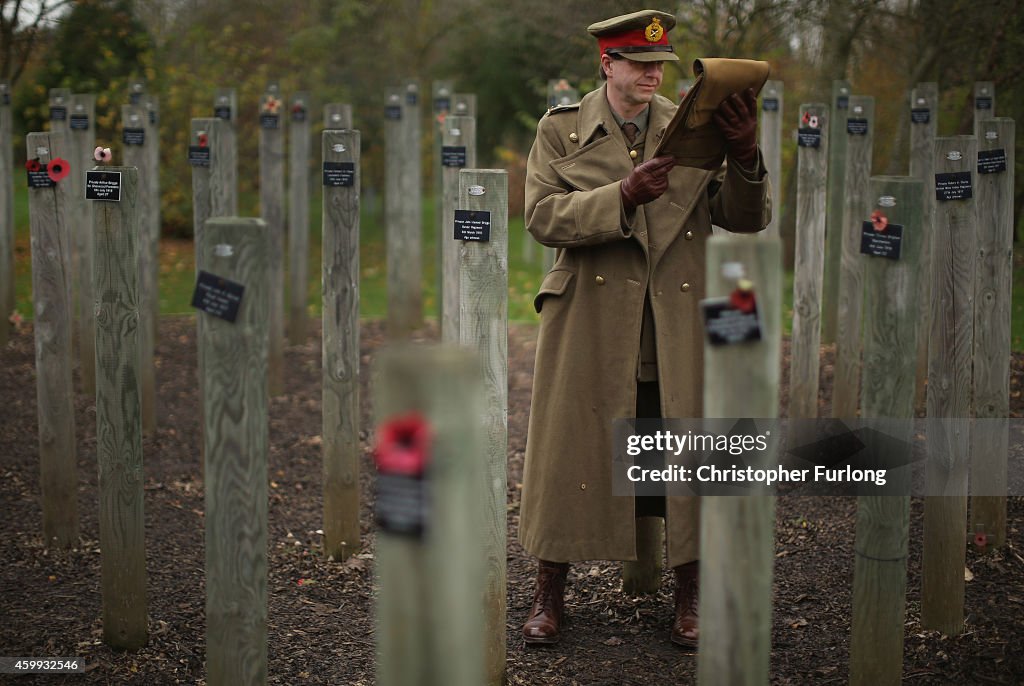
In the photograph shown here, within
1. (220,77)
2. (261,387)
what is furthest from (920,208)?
(220,77)

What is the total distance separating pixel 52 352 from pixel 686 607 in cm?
282

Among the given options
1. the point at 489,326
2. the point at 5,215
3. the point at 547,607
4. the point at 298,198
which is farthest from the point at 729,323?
the point at 5,215

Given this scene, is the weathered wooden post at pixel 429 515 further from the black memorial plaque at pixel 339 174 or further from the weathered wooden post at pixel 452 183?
the weathered wooden post at pixel 452 183

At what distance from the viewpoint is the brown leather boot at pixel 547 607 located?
410 centimetres

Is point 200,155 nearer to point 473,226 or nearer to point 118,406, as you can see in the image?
point 118,406

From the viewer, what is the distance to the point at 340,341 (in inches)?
197

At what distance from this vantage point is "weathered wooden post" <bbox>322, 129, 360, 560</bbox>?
4930 mm

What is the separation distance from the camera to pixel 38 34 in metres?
12.7

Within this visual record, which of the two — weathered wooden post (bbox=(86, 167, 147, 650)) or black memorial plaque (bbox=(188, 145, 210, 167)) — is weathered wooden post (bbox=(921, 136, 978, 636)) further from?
black memorial plaque (bbox=(188, 145, 210, 167))

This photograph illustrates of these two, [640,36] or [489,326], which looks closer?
[489,326]

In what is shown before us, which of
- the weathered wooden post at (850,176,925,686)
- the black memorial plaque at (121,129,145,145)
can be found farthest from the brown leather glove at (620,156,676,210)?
the black memorial plaque at (121,129,145,145)

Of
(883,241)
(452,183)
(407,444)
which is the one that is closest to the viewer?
(407,444)

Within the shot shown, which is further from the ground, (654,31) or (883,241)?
(654,31)

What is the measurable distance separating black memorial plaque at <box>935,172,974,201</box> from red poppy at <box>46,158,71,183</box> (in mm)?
3565
